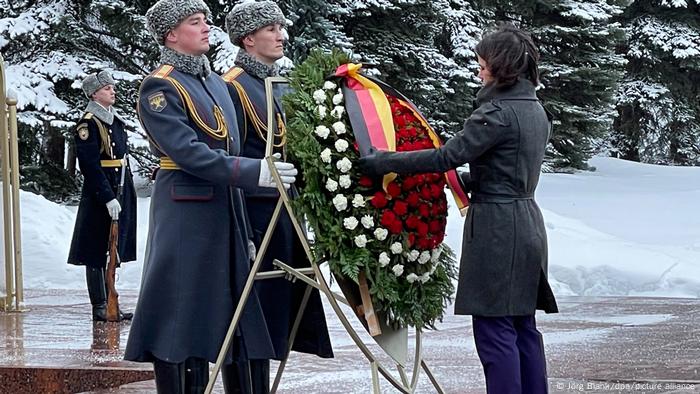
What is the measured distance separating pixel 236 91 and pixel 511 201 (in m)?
1.28

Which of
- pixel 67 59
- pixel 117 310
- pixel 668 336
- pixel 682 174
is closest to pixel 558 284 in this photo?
pixel 668 336

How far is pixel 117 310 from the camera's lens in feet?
30.2

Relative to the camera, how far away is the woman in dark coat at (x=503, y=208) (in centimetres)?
478

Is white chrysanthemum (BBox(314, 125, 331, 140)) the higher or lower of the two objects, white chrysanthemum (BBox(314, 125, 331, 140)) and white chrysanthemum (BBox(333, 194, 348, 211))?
the higher

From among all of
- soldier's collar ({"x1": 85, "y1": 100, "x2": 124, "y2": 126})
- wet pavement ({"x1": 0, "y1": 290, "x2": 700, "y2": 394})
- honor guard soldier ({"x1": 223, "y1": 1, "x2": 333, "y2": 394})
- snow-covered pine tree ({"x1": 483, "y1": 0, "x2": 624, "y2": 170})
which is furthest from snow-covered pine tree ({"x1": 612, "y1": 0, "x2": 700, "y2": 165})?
honor guard soldier ({"x1": 223, "y1": 1, "x2": 333, "y2": 394})

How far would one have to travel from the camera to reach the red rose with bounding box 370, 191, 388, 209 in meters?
4.65

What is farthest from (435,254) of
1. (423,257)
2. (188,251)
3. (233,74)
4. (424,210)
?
(233,74)

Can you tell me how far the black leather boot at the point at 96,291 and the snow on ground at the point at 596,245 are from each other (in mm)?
1035

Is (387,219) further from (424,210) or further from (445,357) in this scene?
(445,357)

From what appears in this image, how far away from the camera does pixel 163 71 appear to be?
193 inches

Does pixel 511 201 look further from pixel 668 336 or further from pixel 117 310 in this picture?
pixel 117 310

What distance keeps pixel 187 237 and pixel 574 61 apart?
16390mm

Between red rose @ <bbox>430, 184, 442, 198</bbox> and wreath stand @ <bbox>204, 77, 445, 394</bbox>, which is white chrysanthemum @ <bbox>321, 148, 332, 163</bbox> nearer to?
wreath stand @ <bbox>204, 77, 445, 394</bbox>

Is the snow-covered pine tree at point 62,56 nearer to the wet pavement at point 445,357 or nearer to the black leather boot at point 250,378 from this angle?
the wet pavement at point 445,357
